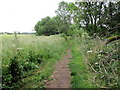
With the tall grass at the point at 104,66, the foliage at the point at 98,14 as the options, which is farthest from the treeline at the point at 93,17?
the tall grass at the point at 104,66

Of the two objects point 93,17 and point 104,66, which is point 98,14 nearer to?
point 104,66

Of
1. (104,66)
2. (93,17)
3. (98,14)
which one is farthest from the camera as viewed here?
(93,17)

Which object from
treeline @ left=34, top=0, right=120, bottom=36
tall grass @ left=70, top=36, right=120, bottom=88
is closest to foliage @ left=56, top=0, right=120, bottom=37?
treeline @ left=34, top=0, right=120, bottom=36

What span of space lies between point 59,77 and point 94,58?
2130 millimetres

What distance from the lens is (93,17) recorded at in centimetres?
1124

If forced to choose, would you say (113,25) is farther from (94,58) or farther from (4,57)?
(4,57)

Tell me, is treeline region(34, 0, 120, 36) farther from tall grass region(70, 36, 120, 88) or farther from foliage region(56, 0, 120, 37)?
tall grass region(70, 36, 120, 88)

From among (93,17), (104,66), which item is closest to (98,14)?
(104,66)

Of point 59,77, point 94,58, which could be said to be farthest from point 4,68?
point 94,58

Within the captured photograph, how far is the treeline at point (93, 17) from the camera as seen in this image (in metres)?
3.30

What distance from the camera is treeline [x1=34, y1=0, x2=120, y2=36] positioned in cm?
330

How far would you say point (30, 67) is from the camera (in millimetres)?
5387

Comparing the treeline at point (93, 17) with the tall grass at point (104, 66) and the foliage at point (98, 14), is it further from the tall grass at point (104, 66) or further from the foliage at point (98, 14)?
the tall grass at point (104, 66)

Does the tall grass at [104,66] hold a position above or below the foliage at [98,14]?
below
